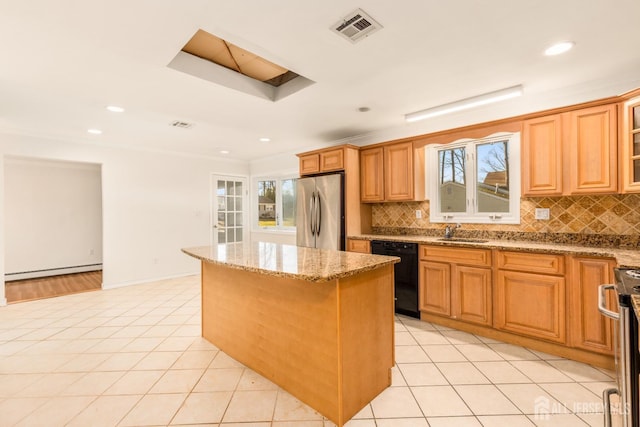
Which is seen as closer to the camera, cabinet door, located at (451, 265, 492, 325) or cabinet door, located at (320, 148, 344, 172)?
cabinet door, located at (451, 265, 492, 325)

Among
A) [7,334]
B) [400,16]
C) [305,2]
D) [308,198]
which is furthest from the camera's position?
[308,198]

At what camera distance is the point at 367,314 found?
74.7 inches

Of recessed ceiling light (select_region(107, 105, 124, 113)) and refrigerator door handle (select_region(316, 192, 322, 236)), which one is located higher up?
recessed ceiling light (select_region(107, 105, 124, 113))

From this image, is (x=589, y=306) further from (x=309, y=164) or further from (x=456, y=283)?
(x=309, y=164)

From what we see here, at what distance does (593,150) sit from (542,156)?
360 mm

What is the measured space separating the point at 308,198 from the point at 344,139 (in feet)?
3.79

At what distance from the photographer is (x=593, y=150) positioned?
8.36 ft

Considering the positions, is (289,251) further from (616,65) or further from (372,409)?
(616,65)

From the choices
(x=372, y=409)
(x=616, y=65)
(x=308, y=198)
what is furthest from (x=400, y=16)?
(x=308, y=198)

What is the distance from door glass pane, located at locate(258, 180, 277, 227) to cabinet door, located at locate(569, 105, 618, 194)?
481 centimetres

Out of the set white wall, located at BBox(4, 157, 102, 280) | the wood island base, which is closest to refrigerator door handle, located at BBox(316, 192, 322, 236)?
the wood island base

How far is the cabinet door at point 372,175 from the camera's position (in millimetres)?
4020

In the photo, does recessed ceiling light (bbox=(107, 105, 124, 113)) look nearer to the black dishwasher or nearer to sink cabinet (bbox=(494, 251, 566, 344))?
the black dishwasher

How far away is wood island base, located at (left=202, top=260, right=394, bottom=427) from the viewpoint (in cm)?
173
